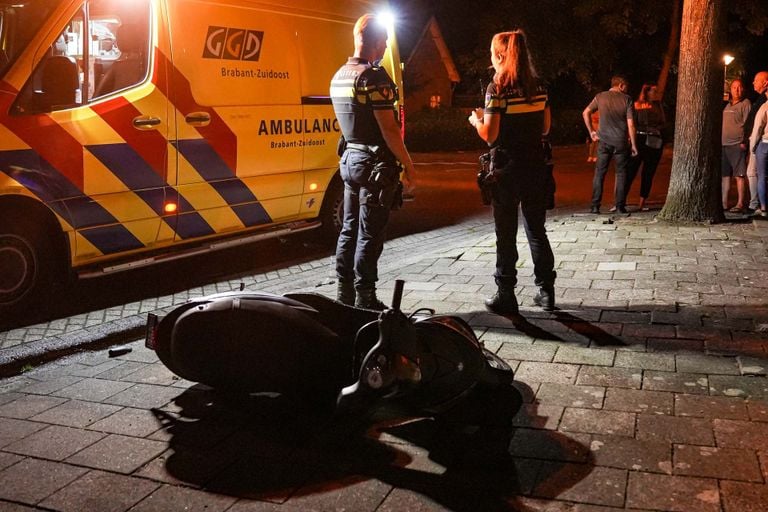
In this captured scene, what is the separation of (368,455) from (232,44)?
14.5ft

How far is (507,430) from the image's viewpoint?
340cm

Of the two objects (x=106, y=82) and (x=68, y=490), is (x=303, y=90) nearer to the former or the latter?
(x=106, y=82)

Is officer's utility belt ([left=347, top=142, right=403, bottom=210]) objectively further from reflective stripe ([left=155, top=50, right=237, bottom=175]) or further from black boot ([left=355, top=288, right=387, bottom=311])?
reflective stripe ([left=155, top=50, right=237, bottom=175])

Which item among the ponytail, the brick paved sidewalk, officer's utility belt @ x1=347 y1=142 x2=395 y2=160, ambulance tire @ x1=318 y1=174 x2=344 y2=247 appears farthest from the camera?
ambulance tire @ x1=318 y1=174 x2=344 y2=247

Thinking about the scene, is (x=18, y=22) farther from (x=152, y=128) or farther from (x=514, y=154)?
(x=514, y=154)

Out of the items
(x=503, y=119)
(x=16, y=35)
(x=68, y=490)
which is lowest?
(x=68, y=490)

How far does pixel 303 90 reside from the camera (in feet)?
23.9

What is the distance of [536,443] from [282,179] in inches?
178

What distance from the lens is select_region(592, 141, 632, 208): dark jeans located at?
9.64m

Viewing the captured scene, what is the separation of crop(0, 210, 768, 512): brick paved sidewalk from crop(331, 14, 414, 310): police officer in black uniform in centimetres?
73

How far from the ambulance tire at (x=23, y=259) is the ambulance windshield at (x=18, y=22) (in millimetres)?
1108

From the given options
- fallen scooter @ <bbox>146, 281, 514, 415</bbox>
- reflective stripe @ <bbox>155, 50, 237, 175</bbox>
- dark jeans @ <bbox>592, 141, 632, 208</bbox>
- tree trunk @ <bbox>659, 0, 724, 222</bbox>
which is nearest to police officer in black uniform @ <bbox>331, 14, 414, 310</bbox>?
fallen scooter @ <bbox>146, 281, 514, 415</bbox>

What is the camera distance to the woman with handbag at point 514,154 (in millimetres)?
4895

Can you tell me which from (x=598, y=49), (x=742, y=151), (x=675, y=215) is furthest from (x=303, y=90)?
(x=598, y=49)
